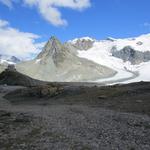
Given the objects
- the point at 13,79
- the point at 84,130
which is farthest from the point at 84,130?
the point at 13,79

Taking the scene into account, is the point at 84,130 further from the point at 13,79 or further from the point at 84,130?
the point at 13,79

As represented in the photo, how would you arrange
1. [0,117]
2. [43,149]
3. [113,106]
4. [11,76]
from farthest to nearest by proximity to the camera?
[11,76], [113,106], [0,117], [43,149]

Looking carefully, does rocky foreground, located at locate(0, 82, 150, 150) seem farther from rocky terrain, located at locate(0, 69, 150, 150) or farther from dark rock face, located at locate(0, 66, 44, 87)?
dark rock face, located at locate(0, 66, 44, 87)

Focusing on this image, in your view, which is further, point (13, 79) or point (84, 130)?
point (13, 79)

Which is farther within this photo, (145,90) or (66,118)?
(145,90)

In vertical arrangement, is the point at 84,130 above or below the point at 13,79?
below

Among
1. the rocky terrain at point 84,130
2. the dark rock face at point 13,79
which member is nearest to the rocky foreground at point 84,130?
the rocky terrain at point 84,130

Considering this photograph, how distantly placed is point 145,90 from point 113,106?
1121 cm

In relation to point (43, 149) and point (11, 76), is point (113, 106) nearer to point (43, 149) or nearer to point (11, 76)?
point (43, 149)

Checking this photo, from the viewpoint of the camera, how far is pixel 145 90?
54.4 metres

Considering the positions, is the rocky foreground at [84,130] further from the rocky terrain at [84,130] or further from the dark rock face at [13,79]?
the dark rock face at [13,79]

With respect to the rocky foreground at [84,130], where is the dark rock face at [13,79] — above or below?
above

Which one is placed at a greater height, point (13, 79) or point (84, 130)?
point (13, 79)

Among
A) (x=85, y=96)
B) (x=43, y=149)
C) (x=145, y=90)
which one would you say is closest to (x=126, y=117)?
(x=43, y=149)
